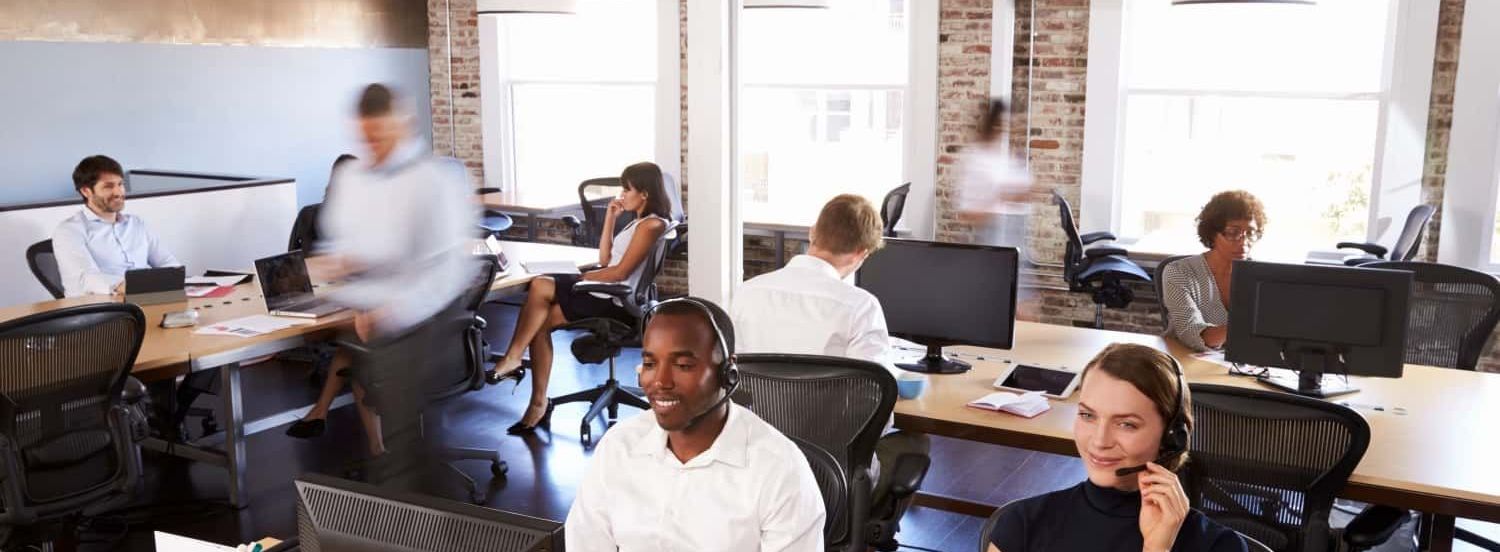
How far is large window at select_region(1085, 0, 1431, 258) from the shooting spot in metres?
6.80

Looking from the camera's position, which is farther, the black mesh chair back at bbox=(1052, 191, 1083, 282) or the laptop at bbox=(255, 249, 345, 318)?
the black mesh chair back at bbox=(1052, 191, 1083, 282)

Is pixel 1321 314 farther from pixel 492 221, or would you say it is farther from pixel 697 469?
pixel 492 221

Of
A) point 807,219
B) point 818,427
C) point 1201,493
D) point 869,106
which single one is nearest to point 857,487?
point 818,427

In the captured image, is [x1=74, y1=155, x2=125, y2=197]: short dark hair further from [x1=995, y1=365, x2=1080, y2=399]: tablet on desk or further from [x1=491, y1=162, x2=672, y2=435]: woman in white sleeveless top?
[x1=995, y1=365, x2=1080, y2=399]: tablet on desk

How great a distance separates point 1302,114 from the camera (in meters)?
7.00

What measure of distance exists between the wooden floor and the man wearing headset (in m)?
2.24

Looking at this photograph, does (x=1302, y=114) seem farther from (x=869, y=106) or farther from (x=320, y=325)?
(x=320, y=325)

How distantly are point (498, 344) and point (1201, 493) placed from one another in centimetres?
540

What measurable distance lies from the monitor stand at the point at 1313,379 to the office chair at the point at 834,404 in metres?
1.34

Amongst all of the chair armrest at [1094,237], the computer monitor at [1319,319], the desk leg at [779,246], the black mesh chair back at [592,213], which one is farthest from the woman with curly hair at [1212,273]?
the black mesh chair back at [592,213]

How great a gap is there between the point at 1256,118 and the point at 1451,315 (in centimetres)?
309

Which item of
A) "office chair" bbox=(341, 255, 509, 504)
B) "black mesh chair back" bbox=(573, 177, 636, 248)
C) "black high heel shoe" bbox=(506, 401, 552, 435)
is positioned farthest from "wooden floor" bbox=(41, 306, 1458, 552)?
"black mesh chair back" bbox=(573, 177, 636, 248)

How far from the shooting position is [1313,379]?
367 cm

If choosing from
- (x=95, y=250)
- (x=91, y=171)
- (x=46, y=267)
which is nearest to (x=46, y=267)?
Result: (x=46, y=267)
